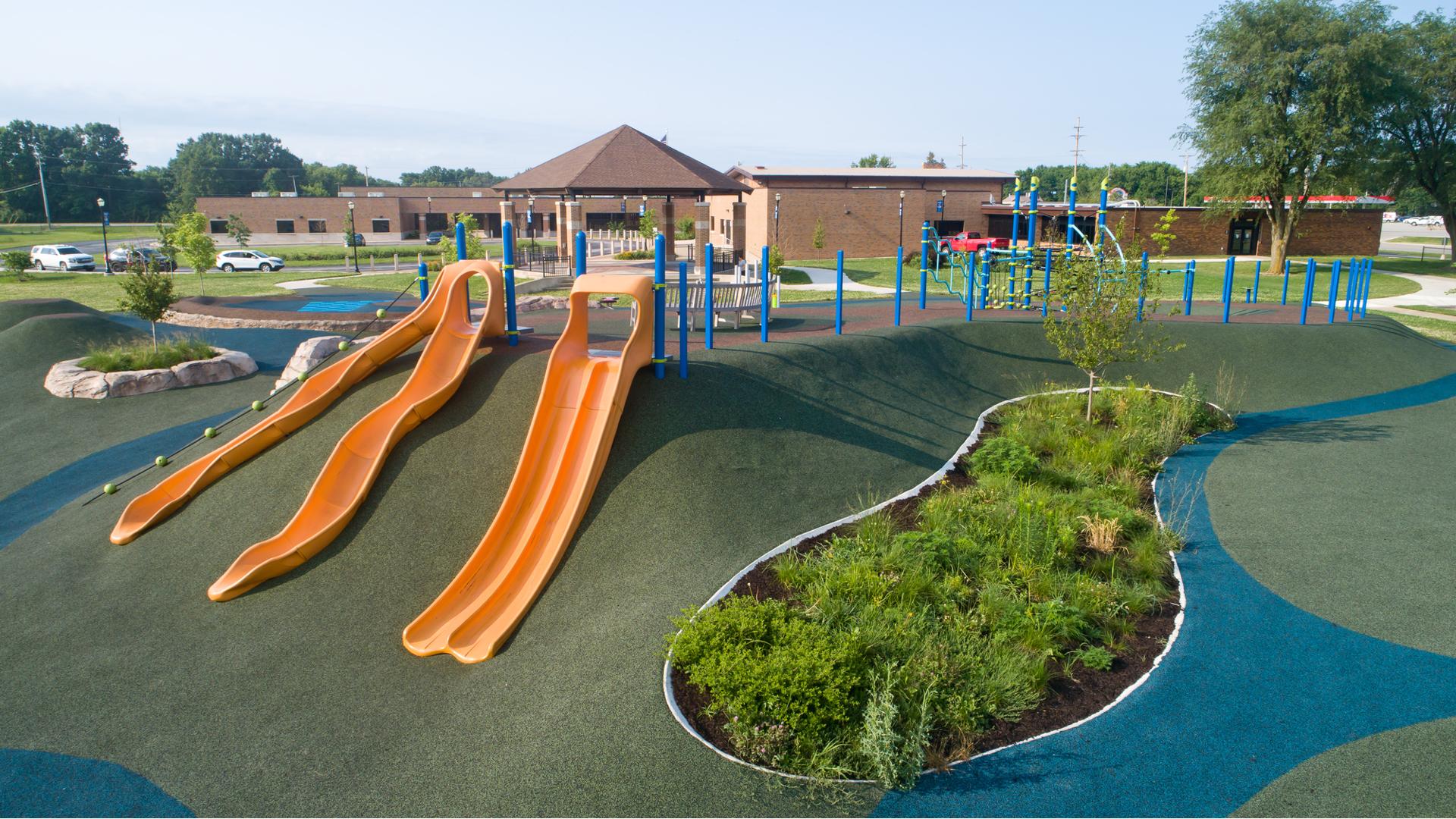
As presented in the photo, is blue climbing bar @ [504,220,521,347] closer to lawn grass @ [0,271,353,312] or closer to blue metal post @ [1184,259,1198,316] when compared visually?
blue metal post @ [1184,259,1198,316]

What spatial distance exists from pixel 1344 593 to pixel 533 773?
7.10 meters

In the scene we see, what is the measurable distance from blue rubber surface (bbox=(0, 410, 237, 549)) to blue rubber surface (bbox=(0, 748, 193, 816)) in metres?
5.18

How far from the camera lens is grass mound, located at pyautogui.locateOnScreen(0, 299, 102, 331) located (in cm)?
2072

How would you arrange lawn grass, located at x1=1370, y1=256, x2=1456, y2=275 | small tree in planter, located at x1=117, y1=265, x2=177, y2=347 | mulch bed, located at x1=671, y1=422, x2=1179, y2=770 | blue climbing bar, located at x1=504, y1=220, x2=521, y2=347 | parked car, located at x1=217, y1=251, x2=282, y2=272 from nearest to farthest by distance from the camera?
mulch bed, located at x1=671, y1=422, x2=1179, y2=770 < blue climbing bar, located at x1=504, y1=220, x2=521, y2=347 < small tree in planter, located at x1=117, y1=265, x2=177, y2=347 < lawn grass, located at x1=1370, y1=256, x2=1456, y2=275 < parked car, located at x1=217, y1=251, x2=282, y2=272

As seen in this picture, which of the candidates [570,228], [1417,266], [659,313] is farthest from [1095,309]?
[1417,266]

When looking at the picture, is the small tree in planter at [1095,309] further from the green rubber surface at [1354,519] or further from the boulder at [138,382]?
the boulder at [138,382]

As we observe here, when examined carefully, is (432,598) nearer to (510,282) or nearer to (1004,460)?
(510,282)

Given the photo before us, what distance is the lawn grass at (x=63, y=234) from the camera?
211 ft

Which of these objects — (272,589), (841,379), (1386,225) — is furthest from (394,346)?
(1386,225)

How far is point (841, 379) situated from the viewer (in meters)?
12.0

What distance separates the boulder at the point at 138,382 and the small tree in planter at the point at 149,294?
98cm

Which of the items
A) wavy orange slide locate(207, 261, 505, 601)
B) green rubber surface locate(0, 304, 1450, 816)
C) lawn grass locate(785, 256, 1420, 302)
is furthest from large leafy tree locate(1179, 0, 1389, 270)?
wavy orange slide locate(207, 261, 505, 601)

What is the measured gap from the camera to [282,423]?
34.2ft

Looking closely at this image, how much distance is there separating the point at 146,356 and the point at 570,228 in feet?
47.7
